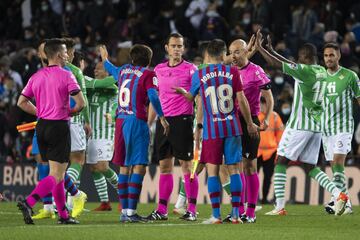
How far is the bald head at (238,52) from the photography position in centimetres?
1381

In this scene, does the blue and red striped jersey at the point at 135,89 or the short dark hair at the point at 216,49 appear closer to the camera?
the short dark hair at the point at 216,49

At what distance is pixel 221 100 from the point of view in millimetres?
13094

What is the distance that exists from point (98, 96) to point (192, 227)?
422cm

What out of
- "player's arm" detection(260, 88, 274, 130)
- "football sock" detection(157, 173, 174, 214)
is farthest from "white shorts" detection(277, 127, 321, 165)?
"football sock" detection(157, 173, 174, 214)

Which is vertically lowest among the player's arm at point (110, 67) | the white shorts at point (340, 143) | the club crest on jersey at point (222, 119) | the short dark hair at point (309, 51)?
the white shorts at point (340, 143)

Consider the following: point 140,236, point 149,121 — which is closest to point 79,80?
point 149,121

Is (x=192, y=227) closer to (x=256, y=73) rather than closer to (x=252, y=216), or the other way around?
(x=252, y=216)

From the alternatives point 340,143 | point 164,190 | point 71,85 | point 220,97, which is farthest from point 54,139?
point 340,143

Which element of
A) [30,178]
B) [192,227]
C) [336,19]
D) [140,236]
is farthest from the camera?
[336,19]

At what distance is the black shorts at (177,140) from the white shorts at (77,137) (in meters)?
1.28

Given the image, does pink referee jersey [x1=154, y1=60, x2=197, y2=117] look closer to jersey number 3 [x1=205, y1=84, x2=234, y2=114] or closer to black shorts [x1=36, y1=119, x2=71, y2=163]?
jersey number 3 [x1=205, y1=84, x2=234, y2=114]

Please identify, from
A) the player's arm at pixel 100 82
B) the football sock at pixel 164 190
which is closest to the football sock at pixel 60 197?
the football sock at pixel 164 190

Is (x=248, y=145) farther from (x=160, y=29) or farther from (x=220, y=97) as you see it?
(x=160, y=29)

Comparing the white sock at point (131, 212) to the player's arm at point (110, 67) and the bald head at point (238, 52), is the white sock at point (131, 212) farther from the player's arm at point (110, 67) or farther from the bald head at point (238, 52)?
the bald head at point (238, 52)
